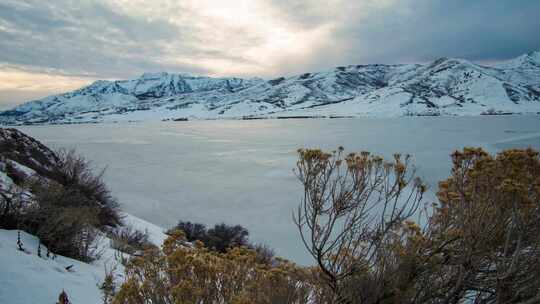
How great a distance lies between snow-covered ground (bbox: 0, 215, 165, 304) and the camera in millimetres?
2884

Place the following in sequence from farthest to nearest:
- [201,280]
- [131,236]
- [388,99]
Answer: [388,99] < [131,236] < [201,280]

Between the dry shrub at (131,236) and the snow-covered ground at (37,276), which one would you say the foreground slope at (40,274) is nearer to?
the snow-covered ground at (37,276)

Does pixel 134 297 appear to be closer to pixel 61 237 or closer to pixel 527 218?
pixel 527 218

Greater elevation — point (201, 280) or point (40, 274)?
point (201, 280)

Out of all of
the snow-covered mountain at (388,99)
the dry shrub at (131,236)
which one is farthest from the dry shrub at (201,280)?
the snow-covered mountain at (388,99)

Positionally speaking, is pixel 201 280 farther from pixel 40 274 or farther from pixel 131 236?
pixel 131 236

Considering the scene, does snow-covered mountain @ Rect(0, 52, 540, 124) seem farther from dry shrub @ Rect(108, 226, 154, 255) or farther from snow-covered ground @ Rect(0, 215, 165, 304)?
snow-covered ground @ Rect(0, 215, 165, 304)

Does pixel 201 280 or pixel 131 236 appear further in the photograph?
pixel 131 236

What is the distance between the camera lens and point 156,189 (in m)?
15.9

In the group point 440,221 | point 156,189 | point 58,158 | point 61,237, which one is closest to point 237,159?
point 156,189

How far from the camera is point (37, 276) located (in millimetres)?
3225

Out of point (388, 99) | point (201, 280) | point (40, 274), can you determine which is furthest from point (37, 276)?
point (388, 99)

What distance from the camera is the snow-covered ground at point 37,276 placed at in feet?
9.46

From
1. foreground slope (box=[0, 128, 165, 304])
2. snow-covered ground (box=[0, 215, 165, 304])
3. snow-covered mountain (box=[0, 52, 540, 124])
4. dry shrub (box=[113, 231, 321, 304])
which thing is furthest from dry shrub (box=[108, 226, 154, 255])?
snow-covered mountain (box=[0, 52, 540, 124])
